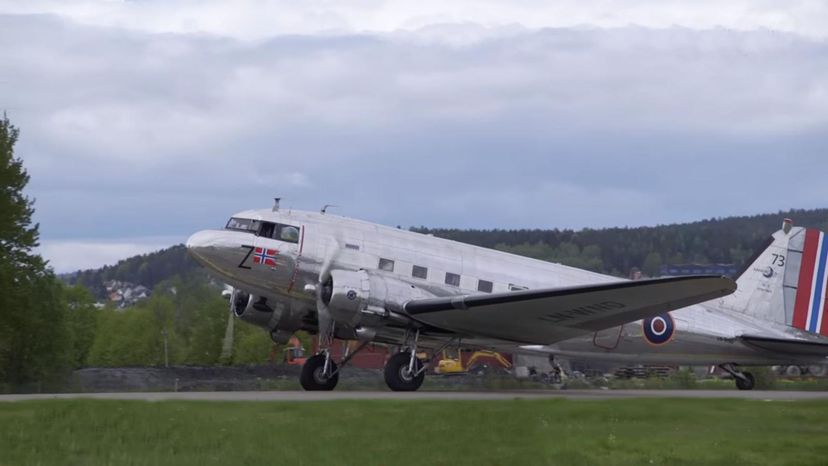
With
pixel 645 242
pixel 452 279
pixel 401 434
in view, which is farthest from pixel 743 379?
pixel 645 242

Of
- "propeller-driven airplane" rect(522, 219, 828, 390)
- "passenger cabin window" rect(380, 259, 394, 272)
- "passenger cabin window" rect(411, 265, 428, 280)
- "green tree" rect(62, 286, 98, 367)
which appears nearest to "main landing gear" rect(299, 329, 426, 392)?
"passenger cabin window" rect(411, 265, 428, 280)

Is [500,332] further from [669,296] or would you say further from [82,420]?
[82,420]

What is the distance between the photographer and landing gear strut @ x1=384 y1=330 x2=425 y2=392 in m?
24.4

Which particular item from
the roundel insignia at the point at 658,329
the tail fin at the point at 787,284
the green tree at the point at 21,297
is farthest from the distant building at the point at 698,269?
Result: the roundel insignia at the point at 658,329

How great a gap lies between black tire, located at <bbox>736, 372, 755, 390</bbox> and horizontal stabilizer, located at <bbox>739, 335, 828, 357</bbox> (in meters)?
1.67

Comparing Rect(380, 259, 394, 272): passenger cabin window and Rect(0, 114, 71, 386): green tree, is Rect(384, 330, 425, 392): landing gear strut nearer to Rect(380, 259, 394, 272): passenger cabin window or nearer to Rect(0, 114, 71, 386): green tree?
Rect(380, 259, 394, 272): passenger cabin window

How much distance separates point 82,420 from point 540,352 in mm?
15067

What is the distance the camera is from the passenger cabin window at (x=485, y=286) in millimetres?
26188

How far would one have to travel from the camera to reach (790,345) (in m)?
29.3

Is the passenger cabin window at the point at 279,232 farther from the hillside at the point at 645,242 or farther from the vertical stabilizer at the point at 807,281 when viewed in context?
the hillside at the point at 645,242

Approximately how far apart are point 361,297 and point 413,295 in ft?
4.62

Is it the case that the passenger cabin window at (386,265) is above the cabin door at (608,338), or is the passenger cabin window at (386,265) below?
above

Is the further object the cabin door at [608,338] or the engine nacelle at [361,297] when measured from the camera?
the cabin door at [608,338]

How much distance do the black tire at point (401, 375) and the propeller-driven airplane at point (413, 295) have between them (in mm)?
22
